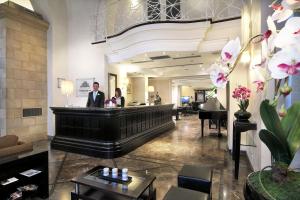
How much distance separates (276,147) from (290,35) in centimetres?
47

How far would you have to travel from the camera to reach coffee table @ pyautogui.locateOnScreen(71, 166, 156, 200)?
1791 mm

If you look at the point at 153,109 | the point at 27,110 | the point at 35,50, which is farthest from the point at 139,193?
the point at 35,50

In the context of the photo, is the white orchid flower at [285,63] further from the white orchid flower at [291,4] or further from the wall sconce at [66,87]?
the wall sconce at [66,87]

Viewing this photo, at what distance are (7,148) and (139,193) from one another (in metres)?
1.59

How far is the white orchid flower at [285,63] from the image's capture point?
0.56 m

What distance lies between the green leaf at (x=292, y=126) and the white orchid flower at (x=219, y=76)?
11.4 inches

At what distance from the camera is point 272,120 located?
760mm

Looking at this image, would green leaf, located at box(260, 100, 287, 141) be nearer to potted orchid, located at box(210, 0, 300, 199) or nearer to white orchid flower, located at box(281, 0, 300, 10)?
potted orchid, located at box(210, 0, 300, 199)

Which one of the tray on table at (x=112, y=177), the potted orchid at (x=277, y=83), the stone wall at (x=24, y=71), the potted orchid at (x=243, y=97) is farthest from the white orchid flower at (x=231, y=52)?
the stone wall at (x=24, y=71)

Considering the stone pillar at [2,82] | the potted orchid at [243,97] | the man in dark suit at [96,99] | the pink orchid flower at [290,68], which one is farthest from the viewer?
the man in dark suit at [96,99]

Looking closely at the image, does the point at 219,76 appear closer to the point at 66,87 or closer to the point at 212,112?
the point at 212,112

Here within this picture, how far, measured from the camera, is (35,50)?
5.82 meters

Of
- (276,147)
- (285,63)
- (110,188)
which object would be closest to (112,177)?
(110,188)

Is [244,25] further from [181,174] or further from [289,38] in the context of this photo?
[289,38]
